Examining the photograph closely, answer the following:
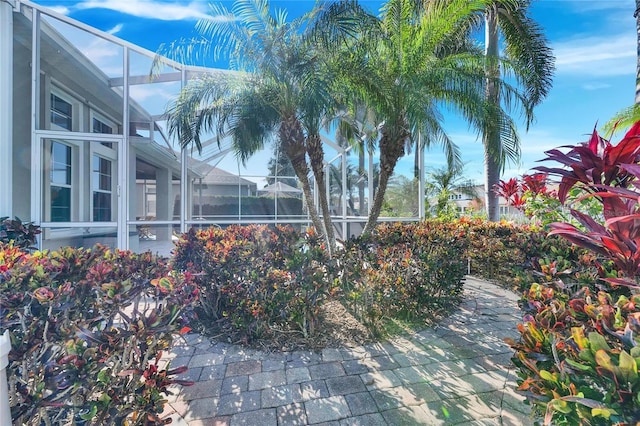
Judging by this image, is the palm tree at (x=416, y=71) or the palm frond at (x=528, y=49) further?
the palm frond at (x=528, y=49)

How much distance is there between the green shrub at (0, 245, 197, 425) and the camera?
4.76 ft

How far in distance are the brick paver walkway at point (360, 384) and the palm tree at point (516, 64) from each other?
3.41m

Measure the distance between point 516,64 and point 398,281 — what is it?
543 cm

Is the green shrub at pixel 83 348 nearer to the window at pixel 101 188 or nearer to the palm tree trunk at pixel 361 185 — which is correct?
the window at pixel 101 188

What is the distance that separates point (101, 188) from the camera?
6.46 meters

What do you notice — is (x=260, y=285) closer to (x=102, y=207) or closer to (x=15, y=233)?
(x=15, y=233)

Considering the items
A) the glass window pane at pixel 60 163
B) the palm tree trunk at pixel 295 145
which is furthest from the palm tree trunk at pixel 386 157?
the glass window pane at pixel 60 163

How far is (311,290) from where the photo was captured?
3334 mm

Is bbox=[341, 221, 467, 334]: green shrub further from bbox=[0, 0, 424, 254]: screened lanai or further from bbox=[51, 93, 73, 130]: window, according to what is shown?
bbox=[51, 93, 73, 130]: window

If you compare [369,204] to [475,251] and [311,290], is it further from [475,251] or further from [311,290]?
[311,290]

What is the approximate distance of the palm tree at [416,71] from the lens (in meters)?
4.73

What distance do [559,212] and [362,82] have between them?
4.02 m

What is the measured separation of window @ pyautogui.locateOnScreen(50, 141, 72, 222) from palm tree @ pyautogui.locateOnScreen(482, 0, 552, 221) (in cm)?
842

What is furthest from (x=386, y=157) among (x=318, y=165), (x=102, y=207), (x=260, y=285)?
(x=102, y=207)
